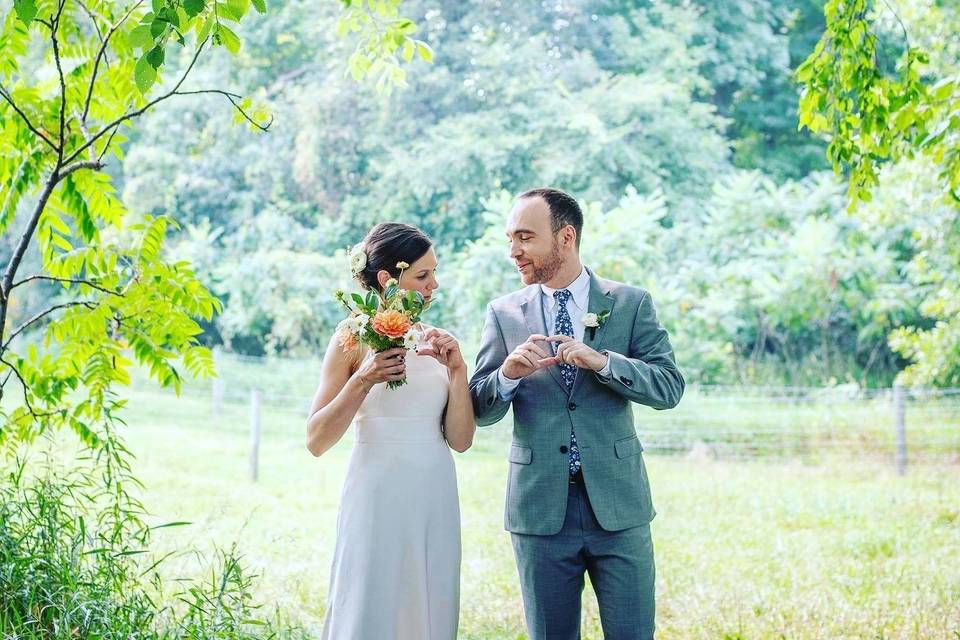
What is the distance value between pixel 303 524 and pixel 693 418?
565cm

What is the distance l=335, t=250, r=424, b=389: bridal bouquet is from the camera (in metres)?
3.01

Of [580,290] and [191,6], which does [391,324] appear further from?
[191,6]

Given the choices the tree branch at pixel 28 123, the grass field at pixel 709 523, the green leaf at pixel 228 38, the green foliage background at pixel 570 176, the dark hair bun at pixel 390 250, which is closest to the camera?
the green leaf at pixel 228 38

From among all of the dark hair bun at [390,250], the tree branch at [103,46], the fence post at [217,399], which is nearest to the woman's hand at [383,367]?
the dark hair bun at [390,250]

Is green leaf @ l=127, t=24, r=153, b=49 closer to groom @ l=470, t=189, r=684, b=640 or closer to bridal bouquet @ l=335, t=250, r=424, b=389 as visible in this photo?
bridal bouquet @ l=335, t=250, r=424, b=389

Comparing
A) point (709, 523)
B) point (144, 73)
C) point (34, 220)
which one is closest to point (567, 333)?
point (144, 73)

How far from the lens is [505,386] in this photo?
3.25 m

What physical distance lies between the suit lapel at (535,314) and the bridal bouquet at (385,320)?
18.7 inches

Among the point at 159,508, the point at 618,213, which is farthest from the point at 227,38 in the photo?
the point at 618,213

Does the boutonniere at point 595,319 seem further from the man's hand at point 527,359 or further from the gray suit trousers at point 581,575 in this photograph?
the gray suit trousers at point 581,575

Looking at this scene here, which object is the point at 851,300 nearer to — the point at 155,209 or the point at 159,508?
the point at 159,508

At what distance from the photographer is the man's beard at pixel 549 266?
10.9ft

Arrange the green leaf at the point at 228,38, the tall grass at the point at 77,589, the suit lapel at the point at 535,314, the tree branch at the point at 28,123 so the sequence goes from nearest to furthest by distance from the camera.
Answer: the green leaf at the point at 228,38 → the suit lapel at the point at 535,314 → the tall grass at the point at 77,589 → the tree branch at the point at 28,123

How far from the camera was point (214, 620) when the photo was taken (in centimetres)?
382
